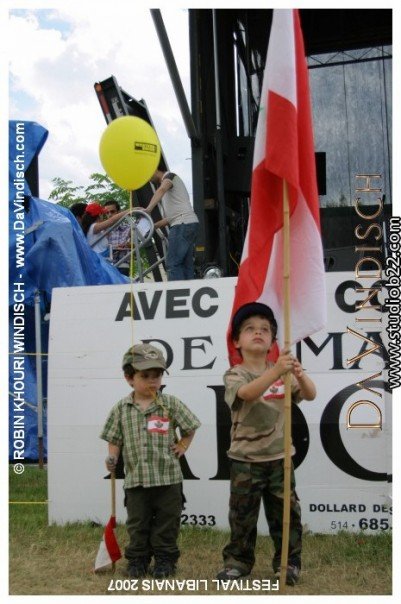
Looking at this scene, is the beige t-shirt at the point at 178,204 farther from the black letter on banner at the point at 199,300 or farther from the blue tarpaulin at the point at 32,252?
the black letter on banner at the point at 199,300

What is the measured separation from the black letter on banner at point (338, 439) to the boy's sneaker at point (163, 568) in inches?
43.2

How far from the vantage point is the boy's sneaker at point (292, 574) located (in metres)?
3.56

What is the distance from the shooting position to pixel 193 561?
12.9ft

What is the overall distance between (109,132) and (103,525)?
6.90ft

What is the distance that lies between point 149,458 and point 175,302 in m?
1.21

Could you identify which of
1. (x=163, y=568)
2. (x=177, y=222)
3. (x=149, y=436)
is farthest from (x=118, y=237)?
(x=163, y=568)

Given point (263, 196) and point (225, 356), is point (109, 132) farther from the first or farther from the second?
point (225, 356)

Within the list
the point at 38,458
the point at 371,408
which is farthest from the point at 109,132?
the point at 38,458

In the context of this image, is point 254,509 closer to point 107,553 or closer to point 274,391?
point 274,391

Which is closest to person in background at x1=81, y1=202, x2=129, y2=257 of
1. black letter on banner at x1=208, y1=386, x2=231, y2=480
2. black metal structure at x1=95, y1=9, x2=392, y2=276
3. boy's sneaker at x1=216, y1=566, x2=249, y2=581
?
black metal structure at x1=95, y1=9, x2=392, y2=276

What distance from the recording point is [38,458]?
622 cm

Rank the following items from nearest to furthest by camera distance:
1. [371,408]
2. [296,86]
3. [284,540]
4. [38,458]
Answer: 1. [284,540]
2. [296,86]
3. [371,408]
4. [38,458]

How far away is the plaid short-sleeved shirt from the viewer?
3812 mm

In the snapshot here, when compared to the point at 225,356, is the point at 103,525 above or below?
below
